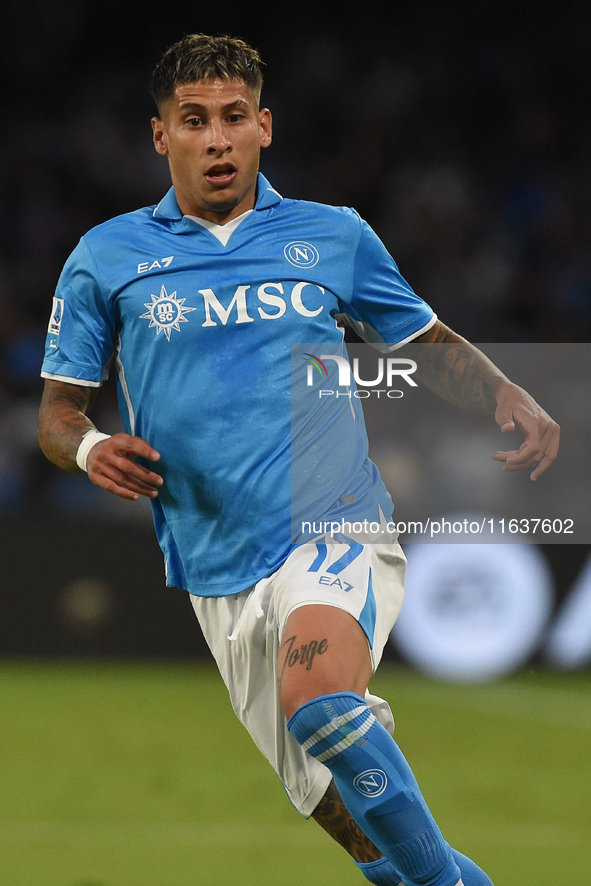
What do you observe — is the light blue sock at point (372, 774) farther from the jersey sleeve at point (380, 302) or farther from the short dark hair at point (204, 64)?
the short dark hair at point (204, 64)

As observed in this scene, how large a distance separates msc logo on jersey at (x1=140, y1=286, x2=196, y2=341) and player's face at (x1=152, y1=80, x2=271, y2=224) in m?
0.30

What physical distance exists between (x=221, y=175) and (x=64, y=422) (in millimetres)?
758

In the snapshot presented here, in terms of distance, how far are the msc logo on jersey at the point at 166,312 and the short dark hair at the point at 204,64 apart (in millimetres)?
555

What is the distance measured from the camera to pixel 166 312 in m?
3.01

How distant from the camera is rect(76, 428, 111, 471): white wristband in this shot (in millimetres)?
2838

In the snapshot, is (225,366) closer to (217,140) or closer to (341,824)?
(217,140)

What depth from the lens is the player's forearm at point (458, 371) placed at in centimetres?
321

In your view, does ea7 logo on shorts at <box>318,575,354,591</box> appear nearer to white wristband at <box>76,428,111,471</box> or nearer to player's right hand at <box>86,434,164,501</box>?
player's right hand at <box>86,434,164,501</box>

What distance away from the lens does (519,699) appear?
7277 millimetres

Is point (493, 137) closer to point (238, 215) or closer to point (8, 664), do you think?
point (8, 664)

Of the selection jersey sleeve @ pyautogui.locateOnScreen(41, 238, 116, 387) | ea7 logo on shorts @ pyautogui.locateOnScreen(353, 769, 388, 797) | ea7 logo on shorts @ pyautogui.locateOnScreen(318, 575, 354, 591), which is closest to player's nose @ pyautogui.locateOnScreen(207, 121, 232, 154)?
jersey sleeve @ pyautogui.locateOnScreen(41, 238, 116, 387)

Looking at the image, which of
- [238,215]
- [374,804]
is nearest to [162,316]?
[238,215]

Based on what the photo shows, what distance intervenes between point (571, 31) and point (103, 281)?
9533 millimetres

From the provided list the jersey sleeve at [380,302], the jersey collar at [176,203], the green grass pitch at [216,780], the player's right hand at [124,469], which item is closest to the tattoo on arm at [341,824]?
the green grass pitch at [216,780]
